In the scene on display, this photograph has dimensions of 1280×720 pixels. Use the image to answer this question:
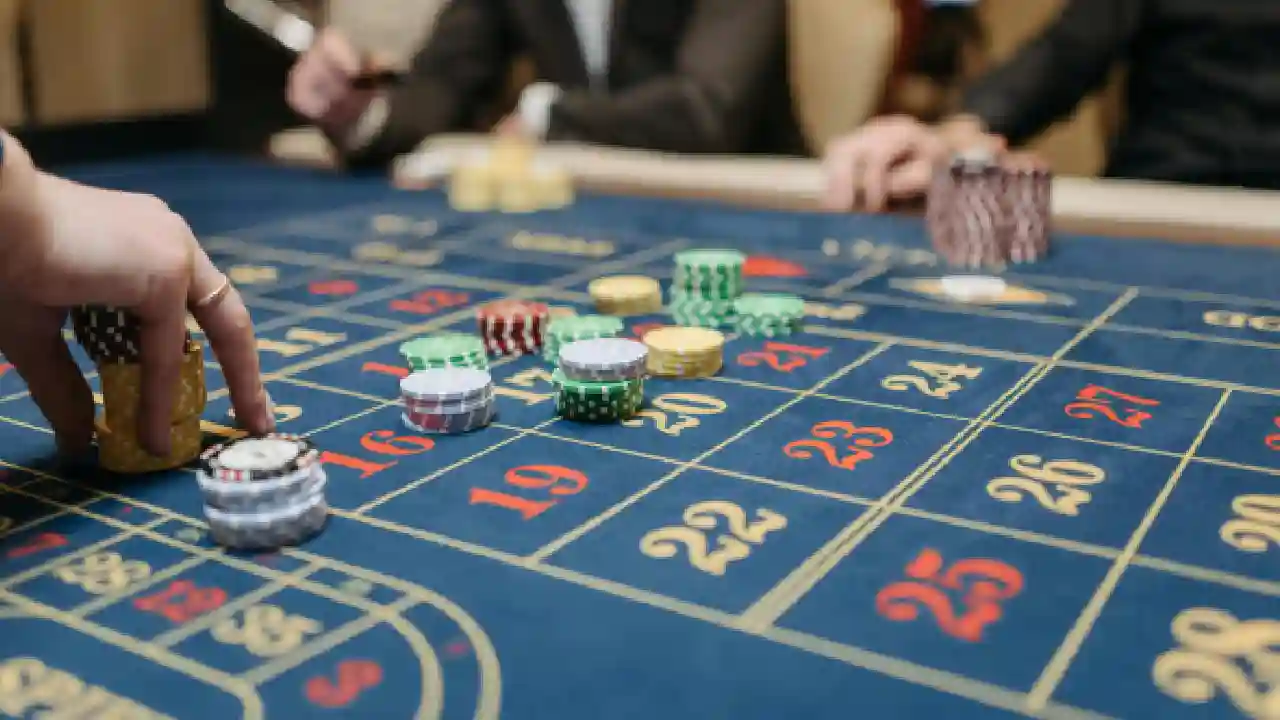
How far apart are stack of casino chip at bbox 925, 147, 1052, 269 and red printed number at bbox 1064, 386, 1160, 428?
81 centimetres

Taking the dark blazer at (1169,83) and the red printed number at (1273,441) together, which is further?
the dark blazer at (1169,83)

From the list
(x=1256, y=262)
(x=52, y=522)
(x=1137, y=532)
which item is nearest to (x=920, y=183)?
(x=1256, y=262)

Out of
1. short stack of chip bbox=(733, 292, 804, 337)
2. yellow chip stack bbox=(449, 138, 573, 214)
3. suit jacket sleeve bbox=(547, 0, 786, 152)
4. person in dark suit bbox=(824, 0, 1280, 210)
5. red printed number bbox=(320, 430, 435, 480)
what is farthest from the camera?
suit jacket sleeve bbox=(547, 0, 786, 152)

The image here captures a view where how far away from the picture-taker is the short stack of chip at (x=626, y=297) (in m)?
2.08

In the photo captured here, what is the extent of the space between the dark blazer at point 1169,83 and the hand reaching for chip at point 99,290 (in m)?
2.57

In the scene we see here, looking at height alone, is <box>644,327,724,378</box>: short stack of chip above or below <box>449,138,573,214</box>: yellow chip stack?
below

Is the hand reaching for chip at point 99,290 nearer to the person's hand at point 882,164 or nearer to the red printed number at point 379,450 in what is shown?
the red printed number at point 379,450

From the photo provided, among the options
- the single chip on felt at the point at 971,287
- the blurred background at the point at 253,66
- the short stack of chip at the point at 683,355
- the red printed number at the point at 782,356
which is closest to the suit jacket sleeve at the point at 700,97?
the blurred background at the point at 253,66

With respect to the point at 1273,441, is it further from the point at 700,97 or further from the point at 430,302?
the point at 700,97

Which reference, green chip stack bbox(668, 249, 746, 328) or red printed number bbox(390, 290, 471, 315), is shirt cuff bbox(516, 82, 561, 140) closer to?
red printed number bbox(390, 290, 471, 315)

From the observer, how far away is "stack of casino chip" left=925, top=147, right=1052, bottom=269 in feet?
7.89

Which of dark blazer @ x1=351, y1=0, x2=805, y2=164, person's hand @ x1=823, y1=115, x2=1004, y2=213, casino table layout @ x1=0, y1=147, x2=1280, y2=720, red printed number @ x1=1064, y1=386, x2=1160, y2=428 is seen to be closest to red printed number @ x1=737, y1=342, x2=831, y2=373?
casino table layout @ x1=0, y1=147, x2=1280, y2=720

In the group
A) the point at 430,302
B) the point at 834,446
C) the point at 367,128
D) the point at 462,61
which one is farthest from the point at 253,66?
the point at 834,446

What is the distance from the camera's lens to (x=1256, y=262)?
7.72 ft
